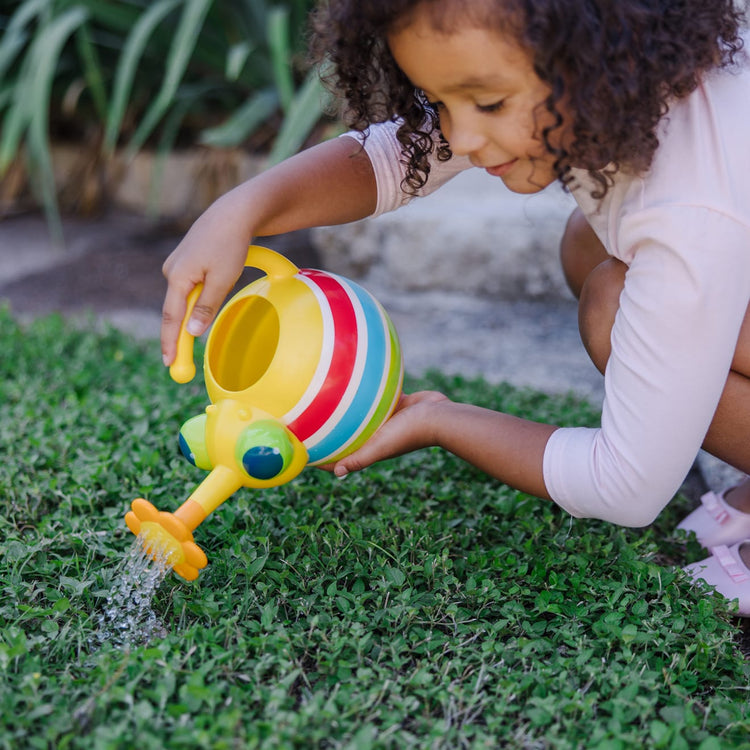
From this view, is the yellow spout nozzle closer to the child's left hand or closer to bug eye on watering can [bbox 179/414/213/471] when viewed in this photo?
bug eye on watering can [bbox 179/414/213/471]

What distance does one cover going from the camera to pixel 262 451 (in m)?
1.27

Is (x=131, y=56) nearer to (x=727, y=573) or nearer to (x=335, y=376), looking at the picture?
(x=335, y=376)

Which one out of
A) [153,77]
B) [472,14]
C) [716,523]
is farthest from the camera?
[153,77]

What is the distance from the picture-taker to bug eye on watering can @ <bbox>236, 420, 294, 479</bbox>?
4.17 ft

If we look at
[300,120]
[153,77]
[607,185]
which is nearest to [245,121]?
[300,120]

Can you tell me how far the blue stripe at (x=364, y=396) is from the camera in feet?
4.44

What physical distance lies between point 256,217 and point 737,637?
0.98 metres

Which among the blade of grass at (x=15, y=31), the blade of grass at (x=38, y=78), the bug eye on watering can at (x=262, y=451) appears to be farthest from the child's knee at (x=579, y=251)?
the blade of grass at (x=15, y=31)

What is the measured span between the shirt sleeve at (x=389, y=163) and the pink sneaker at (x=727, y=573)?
2.49 feet

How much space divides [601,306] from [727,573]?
1.60ft

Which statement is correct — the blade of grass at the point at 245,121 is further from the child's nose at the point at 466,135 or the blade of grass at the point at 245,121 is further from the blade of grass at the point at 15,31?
the child's nose at the point at 466,135

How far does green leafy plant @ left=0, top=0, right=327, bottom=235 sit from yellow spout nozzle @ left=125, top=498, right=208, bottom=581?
1684 millimetres

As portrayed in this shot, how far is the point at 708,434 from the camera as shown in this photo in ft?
4.71

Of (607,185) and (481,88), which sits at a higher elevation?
(481,88)
